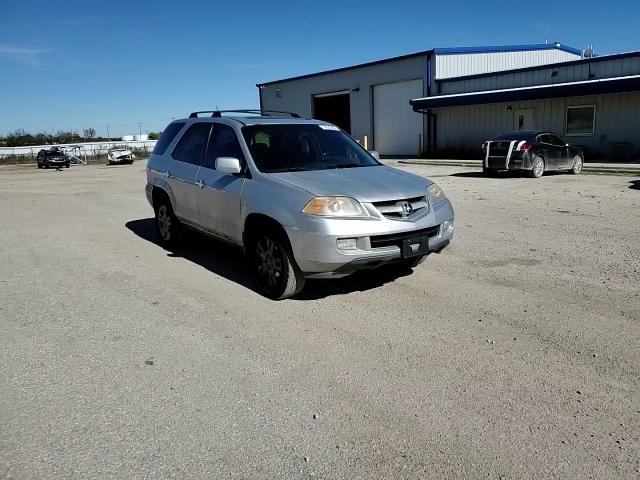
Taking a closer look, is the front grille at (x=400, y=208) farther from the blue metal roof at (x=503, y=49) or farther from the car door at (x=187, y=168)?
the blue metal roof at (x=503, y=49)

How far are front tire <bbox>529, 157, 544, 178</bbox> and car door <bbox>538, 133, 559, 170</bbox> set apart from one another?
0.23 metres

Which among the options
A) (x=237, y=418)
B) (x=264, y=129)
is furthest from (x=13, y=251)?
(x=237, y=418)

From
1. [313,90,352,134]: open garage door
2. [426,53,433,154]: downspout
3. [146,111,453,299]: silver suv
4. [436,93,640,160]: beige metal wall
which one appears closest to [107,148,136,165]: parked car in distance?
[313,90,352,134]: open garage door

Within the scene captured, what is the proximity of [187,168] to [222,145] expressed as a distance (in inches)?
32.6

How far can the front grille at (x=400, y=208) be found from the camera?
486 centimetres

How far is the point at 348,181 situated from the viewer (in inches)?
204

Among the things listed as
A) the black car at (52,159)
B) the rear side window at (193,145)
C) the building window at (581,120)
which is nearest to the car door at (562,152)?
the building window at (581,120)

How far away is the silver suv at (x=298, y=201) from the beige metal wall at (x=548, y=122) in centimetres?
2076

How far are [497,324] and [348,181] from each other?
1884 millimetres

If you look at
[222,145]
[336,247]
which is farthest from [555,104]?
[336,247]

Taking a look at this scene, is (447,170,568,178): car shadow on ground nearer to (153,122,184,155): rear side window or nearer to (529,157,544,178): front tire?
(529,157,544,178): front tire

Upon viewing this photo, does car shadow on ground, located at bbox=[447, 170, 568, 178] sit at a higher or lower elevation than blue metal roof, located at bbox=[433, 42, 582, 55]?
lower

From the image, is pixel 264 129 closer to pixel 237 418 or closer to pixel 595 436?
pixel 237 418

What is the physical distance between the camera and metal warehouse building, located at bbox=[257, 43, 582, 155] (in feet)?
102
